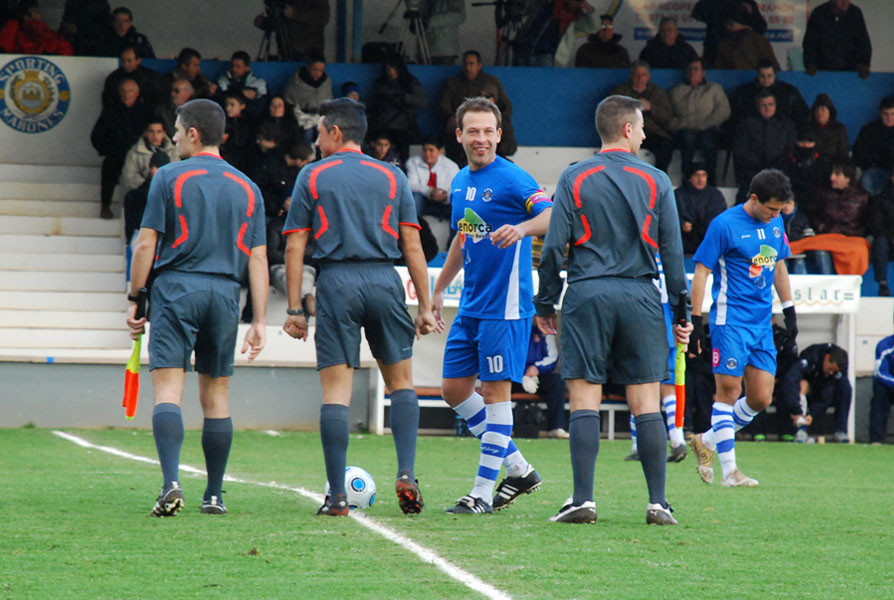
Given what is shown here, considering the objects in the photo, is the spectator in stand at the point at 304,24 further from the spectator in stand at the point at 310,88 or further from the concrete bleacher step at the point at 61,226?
the concrete bleacher step at the point at 61,226

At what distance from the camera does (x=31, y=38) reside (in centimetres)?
1855

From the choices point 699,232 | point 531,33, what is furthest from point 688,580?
point 531,33

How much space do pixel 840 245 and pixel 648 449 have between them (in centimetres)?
1206

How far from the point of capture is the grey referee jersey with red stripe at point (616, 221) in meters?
6.67

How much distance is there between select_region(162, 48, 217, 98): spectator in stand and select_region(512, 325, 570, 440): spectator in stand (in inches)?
209

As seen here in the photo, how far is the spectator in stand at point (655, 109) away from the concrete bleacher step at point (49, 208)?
7.48 metres

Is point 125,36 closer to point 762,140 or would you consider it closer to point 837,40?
point 762,140

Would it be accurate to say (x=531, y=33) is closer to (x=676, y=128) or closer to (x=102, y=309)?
(x=676, y=128)

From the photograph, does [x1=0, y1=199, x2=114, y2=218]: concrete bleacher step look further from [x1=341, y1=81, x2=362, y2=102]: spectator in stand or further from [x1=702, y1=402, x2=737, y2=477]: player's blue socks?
[x1=702, y1=402, x2=737, y2=477]: player's blue socks

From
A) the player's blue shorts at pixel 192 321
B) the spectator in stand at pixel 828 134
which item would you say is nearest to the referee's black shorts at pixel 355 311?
the player's blue shorts at pixel 192 321

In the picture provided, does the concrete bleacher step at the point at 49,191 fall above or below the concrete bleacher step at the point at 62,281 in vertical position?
above

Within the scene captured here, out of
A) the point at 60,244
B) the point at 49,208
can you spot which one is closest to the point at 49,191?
the point at 49,208

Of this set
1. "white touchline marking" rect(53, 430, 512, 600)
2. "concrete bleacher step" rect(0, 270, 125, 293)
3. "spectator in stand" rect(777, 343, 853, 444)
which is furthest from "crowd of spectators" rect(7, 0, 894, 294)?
"white touchline marking" rect(53, 430, 512, 600)

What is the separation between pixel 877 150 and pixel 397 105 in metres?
6.98
